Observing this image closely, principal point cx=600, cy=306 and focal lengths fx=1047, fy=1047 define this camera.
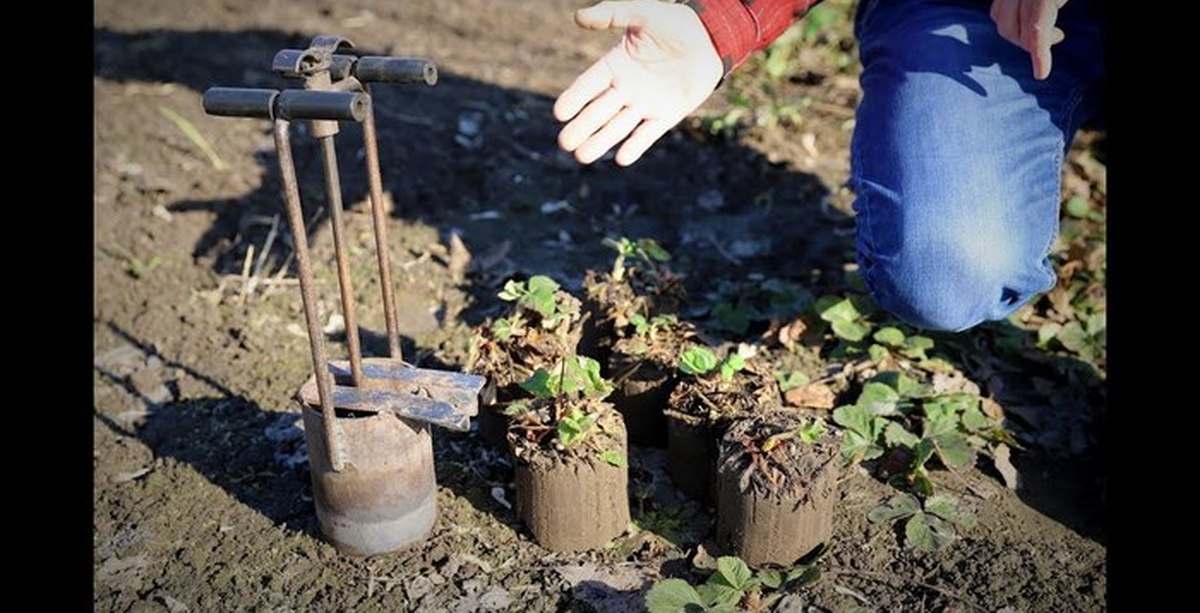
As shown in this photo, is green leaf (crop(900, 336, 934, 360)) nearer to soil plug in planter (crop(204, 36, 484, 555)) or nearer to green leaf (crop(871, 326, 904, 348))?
green leaf (crop(871, 326, 904, 348))

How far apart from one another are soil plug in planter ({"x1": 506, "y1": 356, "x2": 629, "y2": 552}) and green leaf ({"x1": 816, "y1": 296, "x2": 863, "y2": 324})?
0.95 m

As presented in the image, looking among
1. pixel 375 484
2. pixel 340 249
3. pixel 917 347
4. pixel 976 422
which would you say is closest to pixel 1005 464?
pixel 976 422

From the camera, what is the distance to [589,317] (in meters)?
2.68

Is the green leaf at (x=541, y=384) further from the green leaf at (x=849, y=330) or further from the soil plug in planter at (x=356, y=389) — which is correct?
the green leaf at (x=849, y=330)

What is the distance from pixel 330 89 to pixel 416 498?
2.90 ft

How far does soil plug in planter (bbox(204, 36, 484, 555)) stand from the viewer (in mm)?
1907

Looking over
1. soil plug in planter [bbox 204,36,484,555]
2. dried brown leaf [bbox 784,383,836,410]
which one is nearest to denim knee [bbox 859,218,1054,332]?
dried brown leaf [bbox 784,383,836,410]

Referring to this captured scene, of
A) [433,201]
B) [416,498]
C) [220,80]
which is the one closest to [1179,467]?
[416,498]

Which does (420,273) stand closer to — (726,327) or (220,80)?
(726,327)

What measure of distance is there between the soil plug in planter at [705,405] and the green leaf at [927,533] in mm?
412

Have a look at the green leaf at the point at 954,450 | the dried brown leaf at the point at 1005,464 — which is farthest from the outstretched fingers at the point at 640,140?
the dried brown leaf at the point at 1005,464

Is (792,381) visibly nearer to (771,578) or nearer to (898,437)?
(898,437)

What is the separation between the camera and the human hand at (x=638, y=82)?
92.7 inches

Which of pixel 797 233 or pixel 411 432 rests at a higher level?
pixel 411 432
